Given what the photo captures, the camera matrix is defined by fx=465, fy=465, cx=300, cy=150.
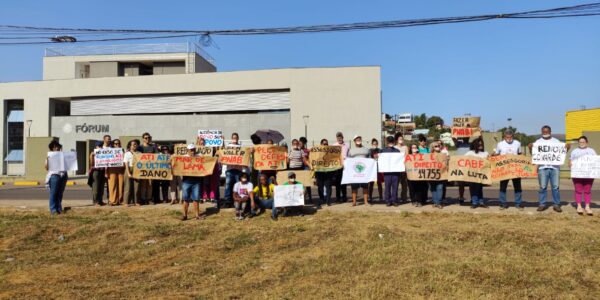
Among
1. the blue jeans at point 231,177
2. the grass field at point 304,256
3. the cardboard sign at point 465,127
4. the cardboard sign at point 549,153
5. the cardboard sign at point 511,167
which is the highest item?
the cardboard sign at point 465,127

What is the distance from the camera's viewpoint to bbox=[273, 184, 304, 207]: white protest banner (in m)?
10.4

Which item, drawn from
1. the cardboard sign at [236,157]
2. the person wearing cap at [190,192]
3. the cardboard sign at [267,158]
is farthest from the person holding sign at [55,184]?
the cardboard sign at [267,158]

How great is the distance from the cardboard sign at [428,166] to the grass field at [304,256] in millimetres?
1320

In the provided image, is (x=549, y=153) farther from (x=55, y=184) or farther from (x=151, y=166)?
(x=55, y=184)

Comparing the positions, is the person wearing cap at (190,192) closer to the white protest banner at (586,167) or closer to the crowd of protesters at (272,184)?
the crowd of protesters at (272,184)

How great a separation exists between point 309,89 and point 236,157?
75.7 ft

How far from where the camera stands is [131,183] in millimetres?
12594

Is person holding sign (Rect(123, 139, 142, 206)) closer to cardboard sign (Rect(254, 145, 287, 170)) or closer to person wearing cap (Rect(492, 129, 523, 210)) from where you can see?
cardboard sign (Rect(254, 145, 287, 170))

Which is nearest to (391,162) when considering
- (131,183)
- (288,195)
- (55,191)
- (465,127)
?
(288,195)

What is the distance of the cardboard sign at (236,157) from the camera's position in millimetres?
11469

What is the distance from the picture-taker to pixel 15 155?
128 ft

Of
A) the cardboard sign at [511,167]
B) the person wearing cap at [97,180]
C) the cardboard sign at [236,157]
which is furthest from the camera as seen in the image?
the person wearing cap at [97,180]

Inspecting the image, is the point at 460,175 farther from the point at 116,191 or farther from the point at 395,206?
the point at 116,191

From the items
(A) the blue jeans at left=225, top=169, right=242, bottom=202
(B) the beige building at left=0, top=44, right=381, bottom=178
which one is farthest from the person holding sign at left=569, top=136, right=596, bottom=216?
(B) the beige building at left=0, top=44, right=381, bottom=178
